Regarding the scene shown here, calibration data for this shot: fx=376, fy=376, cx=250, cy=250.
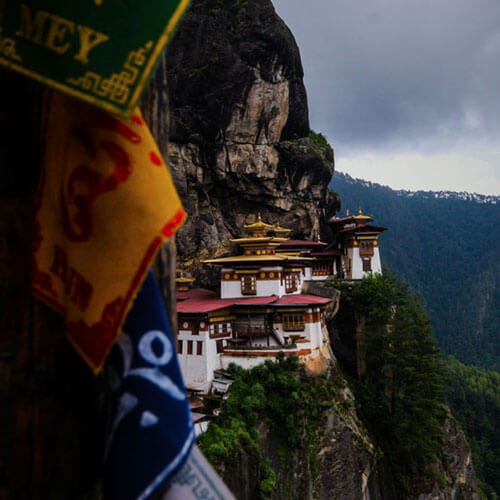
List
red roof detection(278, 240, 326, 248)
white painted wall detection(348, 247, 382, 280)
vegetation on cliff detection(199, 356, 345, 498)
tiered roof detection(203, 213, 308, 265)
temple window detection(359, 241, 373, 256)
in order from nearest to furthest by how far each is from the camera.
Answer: vegetation on cliff detection(199, 356, 345, 498) → tiered roof detection(203, 213, 308, 265) → red roof detection(278, 240, 326, 248) → white painted wall detection(348, 247, 382, 280) → temple window detection(359, 241, 373, 256)

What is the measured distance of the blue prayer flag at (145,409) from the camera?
0.91m

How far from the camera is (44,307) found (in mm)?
1103

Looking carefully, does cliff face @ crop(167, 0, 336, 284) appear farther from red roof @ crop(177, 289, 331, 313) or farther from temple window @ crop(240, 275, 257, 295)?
red roof @ crop(177, 289, 331, 313)

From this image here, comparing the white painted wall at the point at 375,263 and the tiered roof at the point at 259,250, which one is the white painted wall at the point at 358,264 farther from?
the tiered roof at the point at 259,250

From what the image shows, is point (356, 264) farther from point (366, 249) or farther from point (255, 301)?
point (255, 301)

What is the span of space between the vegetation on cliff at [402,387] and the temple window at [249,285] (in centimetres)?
722

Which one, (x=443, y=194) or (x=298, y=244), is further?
(x=443, y=194)

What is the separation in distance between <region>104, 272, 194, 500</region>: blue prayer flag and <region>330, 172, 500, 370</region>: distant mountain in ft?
285

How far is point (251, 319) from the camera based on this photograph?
16.1 meters

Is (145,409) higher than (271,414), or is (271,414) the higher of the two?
(145,409)

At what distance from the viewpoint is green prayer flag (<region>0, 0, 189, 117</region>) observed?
88cm

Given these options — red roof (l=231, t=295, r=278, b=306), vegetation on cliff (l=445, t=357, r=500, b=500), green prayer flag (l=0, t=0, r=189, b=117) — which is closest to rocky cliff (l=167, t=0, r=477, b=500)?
red roof (l=231, t=295, r=278, b=306)

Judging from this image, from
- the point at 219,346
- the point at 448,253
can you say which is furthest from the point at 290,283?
the point at 448,253

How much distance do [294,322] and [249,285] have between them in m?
2.69
